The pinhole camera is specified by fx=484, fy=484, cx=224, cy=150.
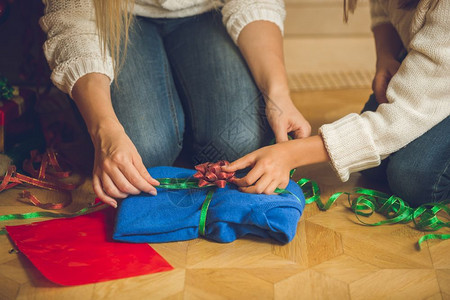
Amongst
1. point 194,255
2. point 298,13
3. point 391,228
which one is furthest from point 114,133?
point 298,13

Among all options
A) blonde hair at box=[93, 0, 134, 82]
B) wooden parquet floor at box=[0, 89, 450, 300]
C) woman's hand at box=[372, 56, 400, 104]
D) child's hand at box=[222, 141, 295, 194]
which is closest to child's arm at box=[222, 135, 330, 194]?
child's hand at box=[222, 141, 295, 194]

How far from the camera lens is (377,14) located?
1132mm

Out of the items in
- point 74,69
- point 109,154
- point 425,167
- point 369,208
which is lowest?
point 369,208

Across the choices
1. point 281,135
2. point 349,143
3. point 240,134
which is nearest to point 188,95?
point 240,134

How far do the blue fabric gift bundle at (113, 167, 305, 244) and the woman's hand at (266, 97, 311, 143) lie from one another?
133mm

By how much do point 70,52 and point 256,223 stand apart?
50 centimetres

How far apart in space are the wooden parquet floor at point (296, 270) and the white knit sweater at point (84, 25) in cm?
33

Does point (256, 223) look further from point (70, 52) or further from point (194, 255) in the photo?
point (70, 52)

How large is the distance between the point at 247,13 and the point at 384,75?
1.08 feet

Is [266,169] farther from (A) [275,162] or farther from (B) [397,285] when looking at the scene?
(B) [397,285]

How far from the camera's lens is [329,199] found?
0.99m

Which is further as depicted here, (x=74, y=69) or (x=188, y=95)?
(x=188, y=95)

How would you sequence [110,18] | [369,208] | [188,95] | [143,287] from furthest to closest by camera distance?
[188,95] < [369,208] < [110,18] < [143,287]

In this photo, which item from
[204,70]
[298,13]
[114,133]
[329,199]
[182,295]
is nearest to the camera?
[182,295]
